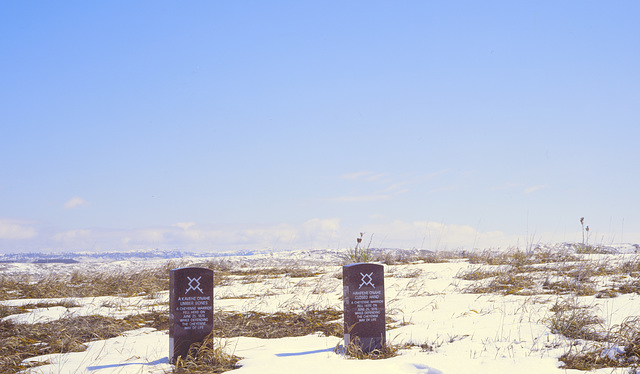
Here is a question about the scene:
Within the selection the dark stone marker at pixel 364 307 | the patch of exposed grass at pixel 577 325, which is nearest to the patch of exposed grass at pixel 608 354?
the patch of exposed grass at pixel 577 325

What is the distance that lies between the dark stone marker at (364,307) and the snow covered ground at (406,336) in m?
0.37

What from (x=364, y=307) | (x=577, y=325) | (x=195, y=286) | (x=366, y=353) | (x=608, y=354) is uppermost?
(x=195, y=286)

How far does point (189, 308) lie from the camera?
6352mm

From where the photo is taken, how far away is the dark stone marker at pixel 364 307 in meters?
6.55

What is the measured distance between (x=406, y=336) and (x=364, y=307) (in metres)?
0.95

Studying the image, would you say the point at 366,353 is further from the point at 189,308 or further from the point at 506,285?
the point at 506,285

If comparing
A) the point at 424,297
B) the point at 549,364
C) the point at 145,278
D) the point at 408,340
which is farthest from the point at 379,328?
the point at 145,278

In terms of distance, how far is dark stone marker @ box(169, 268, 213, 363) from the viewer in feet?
20.5

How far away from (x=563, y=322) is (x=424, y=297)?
3987mm

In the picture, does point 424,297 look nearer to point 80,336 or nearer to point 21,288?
point 80,336

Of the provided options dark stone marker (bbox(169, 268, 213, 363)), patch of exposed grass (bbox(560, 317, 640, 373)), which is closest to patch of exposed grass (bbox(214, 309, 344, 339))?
dark stone marker (bbox(169, 268, 213, 363))

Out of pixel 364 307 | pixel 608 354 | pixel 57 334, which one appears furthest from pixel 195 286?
pixel 608 354

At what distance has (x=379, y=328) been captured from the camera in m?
6.61

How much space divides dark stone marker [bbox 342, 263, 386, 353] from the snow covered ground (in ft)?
1.20
